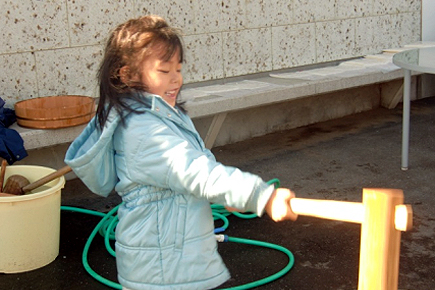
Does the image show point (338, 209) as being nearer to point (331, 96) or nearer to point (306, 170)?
point (306, 170)

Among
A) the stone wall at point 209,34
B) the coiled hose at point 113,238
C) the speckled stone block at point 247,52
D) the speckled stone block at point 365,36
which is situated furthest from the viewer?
the speckled stone block at point 365,36

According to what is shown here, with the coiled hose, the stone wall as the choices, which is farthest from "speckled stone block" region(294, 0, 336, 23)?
the coiled hose

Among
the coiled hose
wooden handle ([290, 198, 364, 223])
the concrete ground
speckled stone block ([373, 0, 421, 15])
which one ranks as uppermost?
speckled stone block ([373, 0, 421, 15])

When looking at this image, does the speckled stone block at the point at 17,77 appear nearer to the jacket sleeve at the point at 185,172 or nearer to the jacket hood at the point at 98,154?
the jacket hood at the point at 98,154

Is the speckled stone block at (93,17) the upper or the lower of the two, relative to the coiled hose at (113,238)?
upper

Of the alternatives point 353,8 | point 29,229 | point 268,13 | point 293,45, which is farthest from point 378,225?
point 353,8

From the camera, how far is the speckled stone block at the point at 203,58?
5.47 m

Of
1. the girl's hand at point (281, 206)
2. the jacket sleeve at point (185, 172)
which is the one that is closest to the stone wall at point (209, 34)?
the jacket sleeve at point (185, 172)

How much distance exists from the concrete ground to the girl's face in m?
1.45

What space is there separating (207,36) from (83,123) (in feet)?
5.60

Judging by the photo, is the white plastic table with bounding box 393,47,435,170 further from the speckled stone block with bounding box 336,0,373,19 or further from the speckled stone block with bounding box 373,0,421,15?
the speckled stone block with bounding box 373,0,421,15

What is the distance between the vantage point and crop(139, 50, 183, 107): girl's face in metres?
2.08

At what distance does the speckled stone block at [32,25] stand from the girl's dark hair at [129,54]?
2.49m

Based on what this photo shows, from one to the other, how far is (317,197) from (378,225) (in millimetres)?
2970
